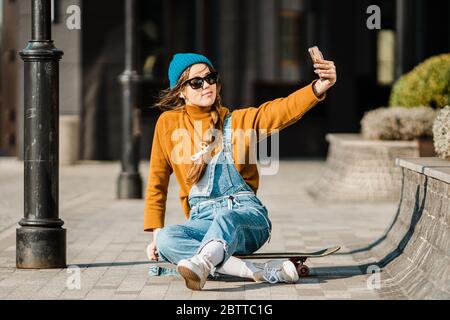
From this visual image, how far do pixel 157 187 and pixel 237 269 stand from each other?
2.64ft

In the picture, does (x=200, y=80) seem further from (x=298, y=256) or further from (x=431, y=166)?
(x=431, y=166)

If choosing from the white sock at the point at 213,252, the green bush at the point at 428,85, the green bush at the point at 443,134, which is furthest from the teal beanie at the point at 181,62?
the green bush at the point at 428,85

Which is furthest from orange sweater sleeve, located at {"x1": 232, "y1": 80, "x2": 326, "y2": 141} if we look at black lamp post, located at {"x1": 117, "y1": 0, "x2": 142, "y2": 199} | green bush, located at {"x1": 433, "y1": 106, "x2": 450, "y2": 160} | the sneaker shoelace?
black lamp post, located at {"x1": 117, "y1": 0, "x2": 142, "y2": 199}

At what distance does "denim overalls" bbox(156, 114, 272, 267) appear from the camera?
792cm

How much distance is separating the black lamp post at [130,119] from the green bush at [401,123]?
3076 mm

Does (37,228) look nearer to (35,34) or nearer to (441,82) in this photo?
(35,34)

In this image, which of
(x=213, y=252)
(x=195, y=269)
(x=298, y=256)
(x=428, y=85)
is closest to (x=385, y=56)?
(x=428, y=85)

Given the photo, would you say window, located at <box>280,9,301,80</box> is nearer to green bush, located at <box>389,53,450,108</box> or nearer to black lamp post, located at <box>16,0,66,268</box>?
green bush, located at <box>389,53,450,108</box>

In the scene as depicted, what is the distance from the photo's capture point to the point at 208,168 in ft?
26.3

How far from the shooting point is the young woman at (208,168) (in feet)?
26.0

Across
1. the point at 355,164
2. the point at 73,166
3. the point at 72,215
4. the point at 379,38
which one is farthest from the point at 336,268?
the point at 379,38

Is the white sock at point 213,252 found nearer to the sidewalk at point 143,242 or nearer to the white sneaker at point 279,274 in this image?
the sidewalk at point 143,242

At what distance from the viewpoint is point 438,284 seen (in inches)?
279

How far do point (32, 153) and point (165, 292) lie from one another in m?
1.72
